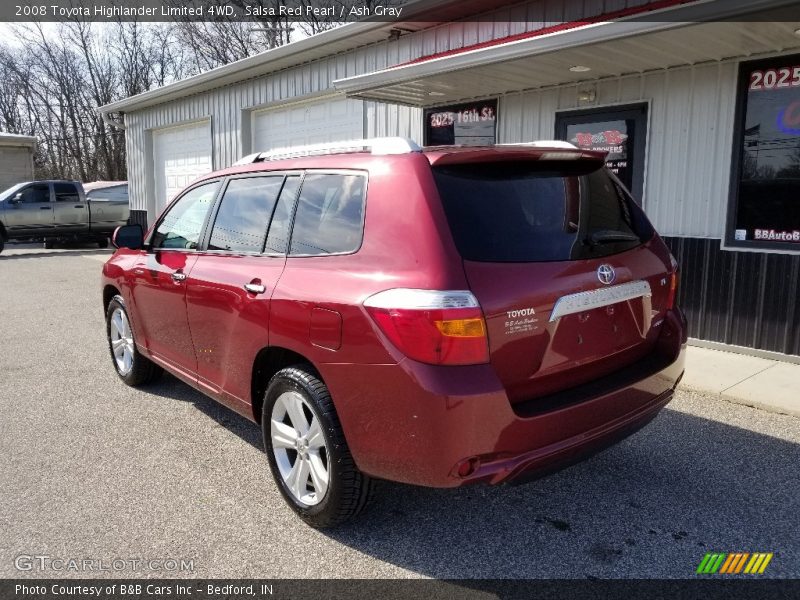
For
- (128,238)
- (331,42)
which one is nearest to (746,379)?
(128,238)

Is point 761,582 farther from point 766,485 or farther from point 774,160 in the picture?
point 774,160

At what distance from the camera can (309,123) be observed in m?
11.2

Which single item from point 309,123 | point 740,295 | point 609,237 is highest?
point 309,123

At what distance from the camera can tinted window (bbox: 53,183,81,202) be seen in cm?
1884

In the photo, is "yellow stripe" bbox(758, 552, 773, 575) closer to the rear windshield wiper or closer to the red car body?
the red car body

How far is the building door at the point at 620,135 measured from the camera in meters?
6.85

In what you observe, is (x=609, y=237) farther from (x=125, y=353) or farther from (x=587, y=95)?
(x=587, y=95)

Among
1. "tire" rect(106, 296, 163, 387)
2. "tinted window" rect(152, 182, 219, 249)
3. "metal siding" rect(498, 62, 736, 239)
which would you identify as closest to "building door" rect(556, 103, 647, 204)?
"metal siding" rect(498, 62, 736, 239)

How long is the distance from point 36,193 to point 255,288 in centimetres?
1863

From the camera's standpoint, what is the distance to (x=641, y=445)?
392cm

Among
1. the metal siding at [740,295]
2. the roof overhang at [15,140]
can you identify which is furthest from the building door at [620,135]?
the roof overhang at [15,140]

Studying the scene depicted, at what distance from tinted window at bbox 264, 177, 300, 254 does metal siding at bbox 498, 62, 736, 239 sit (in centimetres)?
481

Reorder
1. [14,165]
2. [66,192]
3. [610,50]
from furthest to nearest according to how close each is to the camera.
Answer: [14,165], [66,192], [610,50]

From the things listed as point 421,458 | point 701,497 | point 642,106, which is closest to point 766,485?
point 701,497
